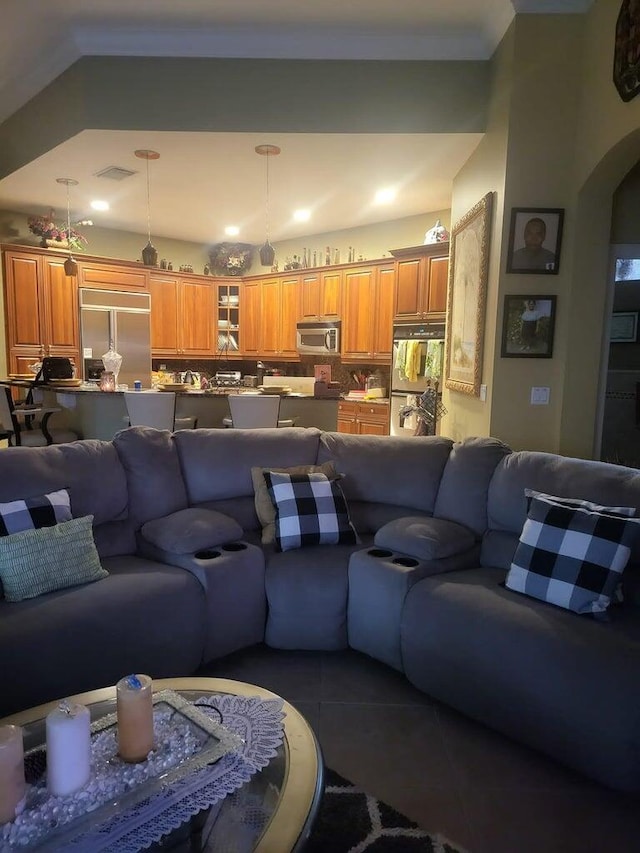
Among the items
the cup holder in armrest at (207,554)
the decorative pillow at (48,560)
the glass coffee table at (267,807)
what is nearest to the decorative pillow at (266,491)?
the cup holder in armrest at (207,554)

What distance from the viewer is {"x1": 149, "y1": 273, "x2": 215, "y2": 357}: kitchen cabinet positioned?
303 inches

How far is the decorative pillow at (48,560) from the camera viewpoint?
77.7 inches

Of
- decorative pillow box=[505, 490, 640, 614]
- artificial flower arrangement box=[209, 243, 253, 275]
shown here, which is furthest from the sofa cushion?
artificial flower arrangement box=[209, 243, 253, 275]

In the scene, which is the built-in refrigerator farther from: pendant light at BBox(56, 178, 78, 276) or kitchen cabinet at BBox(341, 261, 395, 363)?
pendant light at BBox(56, 178, 78, 276)

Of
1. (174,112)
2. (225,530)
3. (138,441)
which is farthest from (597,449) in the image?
(174,112)

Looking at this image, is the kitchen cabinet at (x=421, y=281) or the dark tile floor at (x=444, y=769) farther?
the kitchen cabinet at (x=421, y=281)

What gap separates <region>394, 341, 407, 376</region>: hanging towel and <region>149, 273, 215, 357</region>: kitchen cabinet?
3593 millimetres

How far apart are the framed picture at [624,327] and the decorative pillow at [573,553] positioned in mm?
1895

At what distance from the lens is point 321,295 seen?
7.11 m

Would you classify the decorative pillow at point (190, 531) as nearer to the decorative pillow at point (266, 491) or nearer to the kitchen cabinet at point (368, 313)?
the decorative pillow at point (266, 491)

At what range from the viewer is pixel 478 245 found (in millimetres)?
3924

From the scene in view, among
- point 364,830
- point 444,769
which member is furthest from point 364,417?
point 364,830

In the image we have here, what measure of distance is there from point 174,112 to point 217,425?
100 inches

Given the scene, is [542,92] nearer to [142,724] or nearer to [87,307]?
[142,724]
